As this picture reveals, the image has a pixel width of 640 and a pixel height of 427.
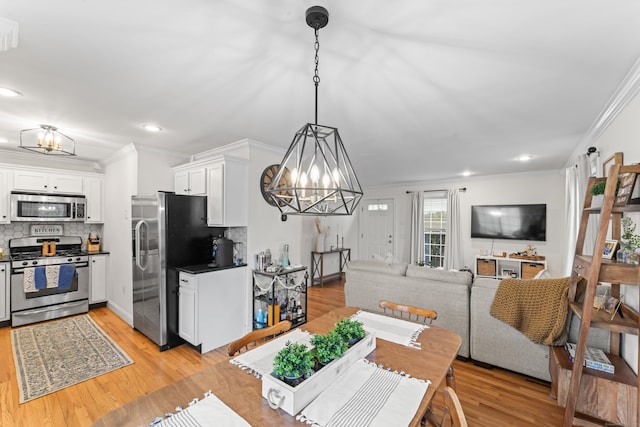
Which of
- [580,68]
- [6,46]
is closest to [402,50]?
[580,68]

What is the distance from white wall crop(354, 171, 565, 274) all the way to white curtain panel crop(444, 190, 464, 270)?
12cm

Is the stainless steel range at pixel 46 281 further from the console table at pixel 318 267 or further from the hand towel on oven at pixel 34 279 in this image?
the console table at pixel 318 267

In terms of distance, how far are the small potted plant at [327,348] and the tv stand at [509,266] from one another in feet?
17.7

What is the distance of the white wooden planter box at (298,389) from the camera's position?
1.04 metres

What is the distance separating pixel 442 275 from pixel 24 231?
19.2 feet

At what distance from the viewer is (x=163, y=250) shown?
10.2 ft

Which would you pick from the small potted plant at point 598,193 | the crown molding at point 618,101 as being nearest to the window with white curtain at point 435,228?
the crown molding at point 618,101

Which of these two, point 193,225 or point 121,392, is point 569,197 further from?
point 121,392

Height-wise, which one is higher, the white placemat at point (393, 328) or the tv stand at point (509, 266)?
the white placemat at point (393, 328)

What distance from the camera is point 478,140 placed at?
10.9 feet

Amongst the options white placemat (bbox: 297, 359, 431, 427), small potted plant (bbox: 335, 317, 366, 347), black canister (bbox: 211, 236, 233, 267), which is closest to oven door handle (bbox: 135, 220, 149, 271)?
black canister (bbox: 211, 236, 233, 267)

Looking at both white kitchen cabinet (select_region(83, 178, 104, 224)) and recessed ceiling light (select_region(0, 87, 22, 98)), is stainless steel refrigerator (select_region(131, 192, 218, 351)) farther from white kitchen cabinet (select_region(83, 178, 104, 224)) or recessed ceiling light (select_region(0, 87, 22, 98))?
white kitchen cabinet (select_region(83, 178, 104, 224))

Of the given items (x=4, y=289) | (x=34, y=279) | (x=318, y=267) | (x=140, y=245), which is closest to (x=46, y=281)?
(x=34, y=279)

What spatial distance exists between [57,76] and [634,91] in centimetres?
393
